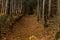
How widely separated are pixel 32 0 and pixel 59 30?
34.0 meters

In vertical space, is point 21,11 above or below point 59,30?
below

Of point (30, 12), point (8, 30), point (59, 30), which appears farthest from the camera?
point (30, 12)

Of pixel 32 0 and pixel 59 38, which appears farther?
pixel 32 0

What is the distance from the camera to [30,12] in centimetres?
4294

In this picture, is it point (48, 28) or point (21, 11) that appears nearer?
point (48, 28)

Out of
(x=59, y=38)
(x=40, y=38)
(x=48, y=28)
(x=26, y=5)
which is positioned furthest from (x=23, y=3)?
(x=59, y=38)

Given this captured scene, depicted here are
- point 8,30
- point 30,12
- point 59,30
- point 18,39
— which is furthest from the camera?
point 30,12

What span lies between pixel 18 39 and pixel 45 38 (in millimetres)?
1900

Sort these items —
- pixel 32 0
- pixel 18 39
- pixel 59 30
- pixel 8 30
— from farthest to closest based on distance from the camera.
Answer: pixel 32 0, pixel 8 30, pixel 18 39, pixel 59 30

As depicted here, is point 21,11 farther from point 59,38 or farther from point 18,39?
point 59,38

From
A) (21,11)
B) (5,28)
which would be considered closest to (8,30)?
(5,28)

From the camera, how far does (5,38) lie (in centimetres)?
1247

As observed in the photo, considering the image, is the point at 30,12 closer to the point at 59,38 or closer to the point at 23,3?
the point at 23,3

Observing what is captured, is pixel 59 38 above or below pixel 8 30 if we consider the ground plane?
above
